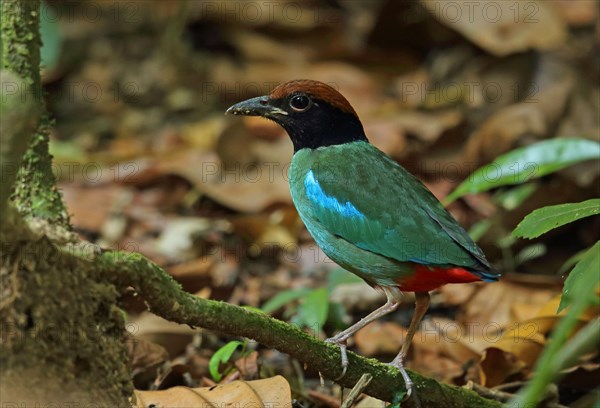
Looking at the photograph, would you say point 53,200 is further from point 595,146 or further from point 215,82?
point 215,82

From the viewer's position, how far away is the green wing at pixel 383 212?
4.13 meters

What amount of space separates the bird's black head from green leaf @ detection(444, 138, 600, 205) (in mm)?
711

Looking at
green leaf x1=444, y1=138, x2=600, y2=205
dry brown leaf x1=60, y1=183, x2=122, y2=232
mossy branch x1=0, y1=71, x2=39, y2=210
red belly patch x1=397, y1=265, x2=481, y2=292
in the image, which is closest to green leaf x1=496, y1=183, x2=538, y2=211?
green leaf x1=444, y1=138, x2=600, y2=205

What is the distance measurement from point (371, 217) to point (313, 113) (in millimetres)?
818

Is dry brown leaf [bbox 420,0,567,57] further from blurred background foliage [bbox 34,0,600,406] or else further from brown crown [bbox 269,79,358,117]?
brown crown [bbox 269,79,358,117]

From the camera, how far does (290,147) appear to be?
26.9ft

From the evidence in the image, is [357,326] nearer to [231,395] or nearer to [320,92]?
[231,395]

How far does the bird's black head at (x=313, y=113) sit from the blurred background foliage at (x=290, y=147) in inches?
30.7

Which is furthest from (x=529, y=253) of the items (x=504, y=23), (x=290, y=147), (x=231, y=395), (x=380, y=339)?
(x=231, y=395)

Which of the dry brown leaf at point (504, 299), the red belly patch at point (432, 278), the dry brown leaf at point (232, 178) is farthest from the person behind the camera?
the dry brown leaf at point (232, 178)

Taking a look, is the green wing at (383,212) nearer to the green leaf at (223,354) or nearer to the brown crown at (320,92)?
the brown crown at (320,92)

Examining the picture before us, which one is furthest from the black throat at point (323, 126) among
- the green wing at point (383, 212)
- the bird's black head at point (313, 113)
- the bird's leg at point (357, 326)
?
the bird's leg at point (357, 326)

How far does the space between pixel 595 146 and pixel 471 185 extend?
71 centimetres

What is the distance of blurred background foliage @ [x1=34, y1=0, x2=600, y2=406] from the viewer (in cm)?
517
